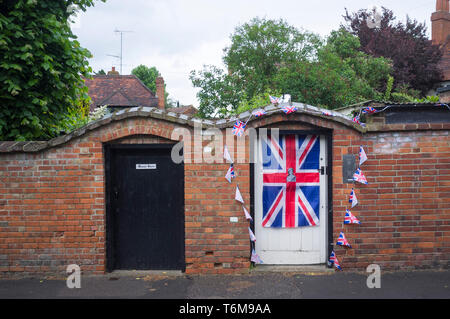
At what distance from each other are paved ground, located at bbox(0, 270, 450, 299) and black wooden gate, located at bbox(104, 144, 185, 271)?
Answer: 0.34m

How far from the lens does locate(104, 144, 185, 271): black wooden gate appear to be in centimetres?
633

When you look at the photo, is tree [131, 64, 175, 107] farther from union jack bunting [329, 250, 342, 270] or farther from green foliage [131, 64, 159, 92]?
union jack bunting [329, 250, 342, 270]

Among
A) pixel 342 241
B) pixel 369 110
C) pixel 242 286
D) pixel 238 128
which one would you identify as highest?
pixel 369 110

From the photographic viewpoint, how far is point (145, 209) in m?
6.39

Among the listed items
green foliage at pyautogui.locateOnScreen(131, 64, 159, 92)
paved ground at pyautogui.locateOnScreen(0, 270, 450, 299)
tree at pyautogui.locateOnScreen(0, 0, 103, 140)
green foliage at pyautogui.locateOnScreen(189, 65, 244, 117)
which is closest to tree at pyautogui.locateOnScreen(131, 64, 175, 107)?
green foliage at pyautogui.locateOnScreen(131, 64, 159, 92)

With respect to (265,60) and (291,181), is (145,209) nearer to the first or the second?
(291,181)

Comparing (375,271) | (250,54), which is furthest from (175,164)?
Answer: (250,54)

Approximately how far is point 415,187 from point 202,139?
3.57 meters

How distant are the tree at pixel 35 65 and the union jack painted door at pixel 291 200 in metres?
3.95

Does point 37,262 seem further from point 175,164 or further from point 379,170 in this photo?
point 379,170

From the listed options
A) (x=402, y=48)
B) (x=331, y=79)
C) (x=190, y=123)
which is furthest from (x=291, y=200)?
(x=402, y=48)

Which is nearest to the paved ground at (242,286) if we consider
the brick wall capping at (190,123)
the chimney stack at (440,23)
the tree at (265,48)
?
the brick wall capping at (190,123)

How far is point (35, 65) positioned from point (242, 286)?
5157mm

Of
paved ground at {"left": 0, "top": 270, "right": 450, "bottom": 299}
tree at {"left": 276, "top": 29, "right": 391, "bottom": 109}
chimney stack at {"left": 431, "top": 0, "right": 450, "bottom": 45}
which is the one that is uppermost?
chimney stack at {"left": 431, "top": 0, "right": 450, "bottom": 45}
